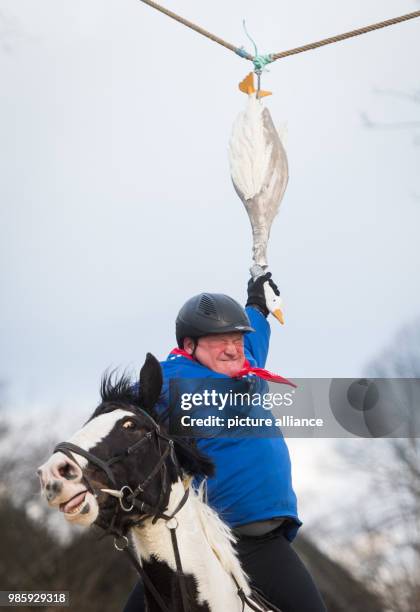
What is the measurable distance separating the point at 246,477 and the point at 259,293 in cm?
178

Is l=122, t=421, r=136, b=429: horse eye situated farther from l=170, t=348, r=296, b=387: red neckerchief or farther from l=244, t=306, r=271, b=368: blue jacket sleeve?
l=244, t=306, r=271, b=368: blue jacket sleeve

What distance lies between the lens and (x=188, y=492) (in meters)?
4.69

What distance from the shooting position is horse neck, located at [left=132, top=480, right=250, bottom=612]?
4.49 metres

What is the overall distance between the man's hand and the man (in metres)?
1.04

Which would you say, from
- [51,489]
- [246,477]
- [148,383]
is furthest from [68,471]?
[246,477]

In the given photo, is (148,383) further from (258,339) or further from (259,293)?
(259,293)

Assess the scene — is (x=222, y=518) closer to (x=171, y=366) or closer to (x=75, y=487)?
(x=171, y=366)

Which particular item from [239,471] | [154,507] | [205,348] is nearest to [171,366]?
[205,348]

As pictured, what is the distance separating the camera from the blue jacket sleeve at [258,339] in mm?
6193

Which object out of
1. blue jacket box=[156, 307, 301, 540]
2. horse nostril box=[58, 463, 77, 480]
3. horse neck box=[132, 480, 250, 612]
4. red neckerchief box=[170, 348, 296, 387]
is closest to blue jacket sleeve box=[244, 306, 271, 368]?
red neckerchief box=[170, 348, 296, 387]

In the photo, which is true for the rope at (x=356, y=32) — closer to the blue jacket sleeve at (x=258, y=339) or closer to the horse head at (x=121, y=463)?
the blue jacket sleeve at (x=258, y=339)

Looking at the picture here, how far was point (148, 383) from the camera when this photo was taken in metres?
4.75

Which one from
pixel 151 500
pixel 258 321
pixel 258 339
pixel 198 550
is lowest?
pixel 198 550

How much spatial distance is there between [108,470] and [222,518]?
1092 mm
